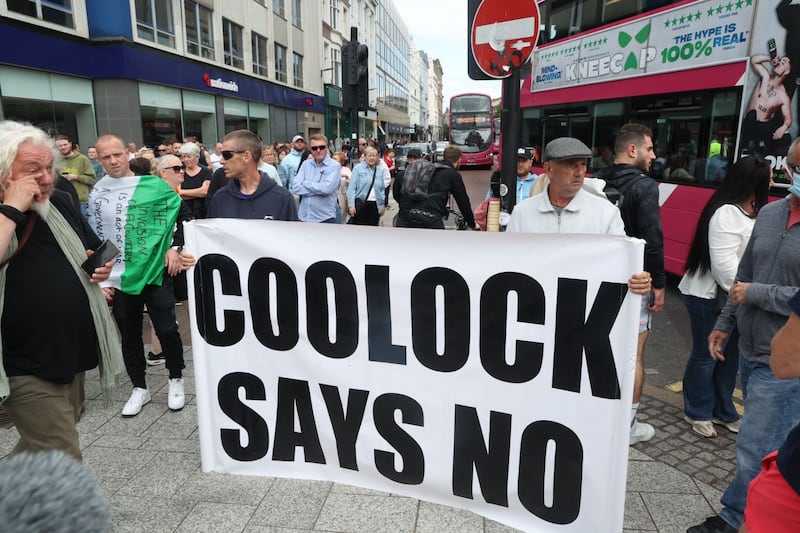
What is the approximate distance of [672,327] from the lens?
19.6 ft

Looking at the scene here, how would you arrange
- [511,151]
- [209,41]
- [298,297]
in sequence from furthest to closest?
1. [209,41]
2. [511,151]
3. [298,297]

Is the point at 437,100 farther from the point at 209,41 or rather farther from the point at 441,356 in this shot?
the point at 441,356

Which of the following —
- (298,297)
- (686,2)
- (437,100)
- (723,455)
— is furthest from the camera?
(437,100)

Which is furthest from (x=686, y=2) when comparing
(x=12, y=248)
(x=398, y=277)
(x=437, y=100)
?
(x=437, y=100)

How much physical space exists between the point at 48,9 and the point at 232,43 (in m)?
10.7

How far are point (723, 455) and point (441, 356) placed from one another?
2.08 metres

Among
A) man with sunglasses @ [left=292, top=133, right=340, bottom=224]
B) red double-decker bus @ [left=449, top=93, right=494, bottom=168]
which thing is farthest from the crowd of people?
red double-decker bus @ [left=449, top=93, right=494, bottom=168]

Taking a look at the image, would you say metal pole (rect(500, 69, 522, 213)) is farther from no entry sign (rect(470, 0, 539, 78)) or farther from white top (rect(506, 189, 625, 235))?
white top (rect(506, 189, 625, 235))

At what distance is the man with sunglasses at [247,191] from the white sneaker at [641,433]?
2.62 m

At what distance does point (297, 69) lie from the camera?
3306 cm

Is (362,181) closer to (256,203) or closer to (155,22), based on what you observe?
(256,203)

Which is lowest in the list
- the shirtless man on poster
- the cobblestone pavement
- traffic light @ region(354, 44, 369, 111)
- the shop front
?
the cobblestone pavement

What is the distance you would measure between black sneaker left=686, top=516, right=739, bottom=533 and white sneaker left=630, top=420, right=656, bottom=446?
0.87m

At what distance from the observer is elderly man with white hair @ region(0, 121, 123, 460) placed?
223 centimetres
